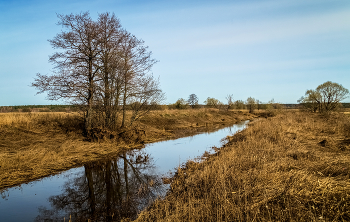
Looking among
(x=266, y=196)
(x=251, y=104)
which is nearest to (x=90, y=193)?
(x=266, y=196)

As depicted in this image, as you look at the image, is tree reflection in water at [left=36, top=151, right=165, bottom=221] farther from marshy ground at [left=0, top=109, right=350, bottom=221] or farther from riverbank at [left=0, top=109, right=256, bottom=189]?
riverbank at [left=0, top=109, right=256, bottom=189]

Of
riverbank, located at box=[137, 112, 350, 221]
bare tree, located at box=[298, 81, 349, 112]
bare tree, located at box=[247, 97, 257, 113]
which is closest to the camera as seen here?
riverbank, located at box=[137, 112, 350, 221]

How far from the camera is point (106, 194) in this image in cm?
688

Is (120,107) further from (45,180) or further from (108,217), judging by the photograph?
(108,217)

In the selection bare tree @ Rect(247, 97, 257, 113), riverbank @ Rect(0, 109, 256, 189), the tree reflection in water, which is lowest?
the tree reflection in water

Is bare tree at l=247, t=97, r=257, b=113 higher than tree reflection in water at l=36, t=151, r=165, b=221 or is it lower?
higher

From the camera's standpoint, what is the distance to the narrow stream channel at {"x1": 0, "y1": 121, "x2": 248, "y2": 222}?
5.47 m

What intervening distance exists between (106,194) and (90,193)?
62cm

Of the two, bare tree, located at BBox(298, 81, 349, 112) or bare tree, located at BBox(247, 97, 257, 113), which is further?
bare tree, located at BBox(247, 97, 257, 113)

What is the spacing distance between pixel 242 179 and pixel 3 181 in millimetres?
8532

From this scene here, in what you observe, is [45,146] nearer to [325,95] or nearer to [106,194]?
[106,194]

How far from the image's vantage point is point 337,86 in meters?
33.8

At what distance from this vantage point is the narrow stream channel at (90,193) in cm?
547

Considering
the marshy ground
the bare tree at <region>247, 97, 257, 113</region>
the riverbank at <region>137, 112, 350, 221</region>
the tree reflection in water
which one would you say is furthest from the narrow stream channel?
the bare tree at <region>247, 97, 257, 113</region>
